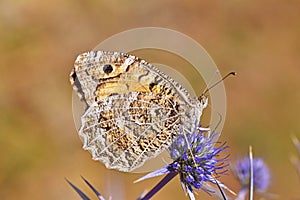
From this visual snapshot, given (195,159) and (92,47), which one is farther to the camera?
(92,47)

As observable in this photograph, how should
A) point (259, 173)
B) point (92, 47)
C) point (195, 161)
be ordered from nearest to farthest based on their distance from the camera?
1. point (195, 161)
2. point (259, 173)
3. point (92, 47)

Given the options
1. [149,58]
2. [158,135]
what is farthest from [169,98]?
[149,58]

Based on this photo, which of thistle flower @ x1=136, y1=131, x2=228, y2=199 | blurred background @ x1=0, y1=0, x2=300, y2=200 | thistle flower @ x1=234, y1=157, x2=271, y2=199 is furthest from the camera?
blurred background @ x1=0, y1=0, x2=300, y2=200

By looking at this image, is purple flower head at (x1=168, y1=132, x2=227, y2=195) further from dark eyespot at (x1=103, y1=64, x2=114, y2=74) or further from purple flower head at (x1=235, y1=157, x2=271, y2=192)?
purple flower head at (x1=235, y1=157, x2=271, y2=192)

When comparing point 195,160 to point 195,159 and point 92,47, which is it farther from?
point 92,47

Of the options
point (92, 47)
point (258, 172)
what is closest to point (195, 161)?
point (258, 172)

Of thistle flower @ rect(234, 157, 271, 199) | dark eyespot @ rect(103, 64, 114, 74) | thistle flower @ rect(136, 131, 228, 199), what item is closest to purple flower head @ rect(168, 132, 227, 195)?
thistle flower @ rect(136, 131, 228, 199)
